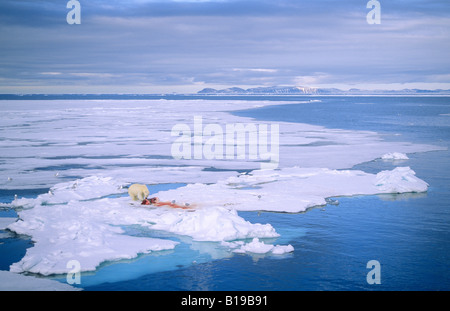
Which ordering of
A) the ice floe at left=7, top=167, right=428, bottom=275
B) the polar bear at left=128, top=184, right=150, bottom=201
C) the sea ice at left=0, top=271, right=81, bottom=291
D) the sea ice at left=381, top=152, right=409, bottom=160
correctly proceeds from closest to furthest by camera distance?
1. the sea ice at left=0, top=271, right=81, bottom=291
2. the ice floe at left=7, top=167, right=428, bottom=275
3. the polar bear at left=128, top=184, right=150, bottom=201
4. the sea ice at left=381, top=152, right=409, bottom=160

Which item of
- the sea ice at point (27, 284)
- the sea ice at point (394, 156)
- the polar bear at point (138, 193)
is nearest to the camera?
the sea ice at point (27, 284)

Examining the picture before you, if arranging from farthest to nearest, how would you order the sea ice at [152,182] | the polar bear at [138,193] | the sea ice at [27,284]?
the polar bear at [138,193]
the sea ice at [152,182]
the sea ice at [27,284]

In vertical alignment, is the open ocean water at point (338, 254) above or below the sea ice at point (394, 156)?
below

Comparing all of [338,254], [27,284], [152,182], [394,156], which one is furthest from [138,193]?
[394,156]

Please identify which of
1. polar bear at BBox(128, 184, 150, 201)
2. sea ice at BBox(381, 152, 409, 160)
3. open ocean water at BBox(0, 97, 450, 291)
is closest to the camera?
open ocean water at BBox(0, 97, 450, 291)

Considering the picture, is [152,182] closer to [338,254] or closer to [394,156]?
[338,254]

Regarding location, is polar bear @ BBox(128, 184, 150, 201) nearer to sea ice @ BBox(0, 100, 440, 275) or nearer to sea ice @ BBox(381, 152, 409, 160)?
sea ice @ BBox(0, 100, 440, 275)

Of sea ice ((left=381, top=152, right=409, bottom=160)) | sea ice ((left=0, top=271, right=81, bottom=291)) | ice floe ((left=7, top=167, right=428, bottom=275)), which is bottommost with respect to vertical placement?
sea ice ((left=0, top=271, right=81, bottom=291))

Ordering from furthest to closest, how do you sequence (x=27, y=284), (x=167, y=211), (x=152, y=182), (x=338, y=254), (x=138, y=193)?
(x=152, y=182)
(x=138, y=193)
(x=167, y=211)
(x=338, y=254)
(x=27, y=284)

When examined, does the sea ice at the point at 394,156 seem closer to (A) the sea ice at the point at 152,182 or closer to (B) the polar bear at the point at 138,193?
(A) the sea ice at the point at 152,182

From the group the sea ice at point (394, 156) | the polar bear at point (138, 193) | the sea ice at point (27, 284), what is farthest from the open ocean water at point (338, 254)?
the sea ice at point (394, 156)

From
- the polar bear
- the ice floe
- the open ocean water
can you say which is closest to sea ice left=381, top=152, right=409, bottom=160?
the ice floe

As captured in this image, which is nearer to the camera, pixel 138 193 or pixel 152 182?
pixel 138 193

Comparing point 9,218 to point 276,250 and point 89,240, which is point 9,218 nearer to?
point 89,240
